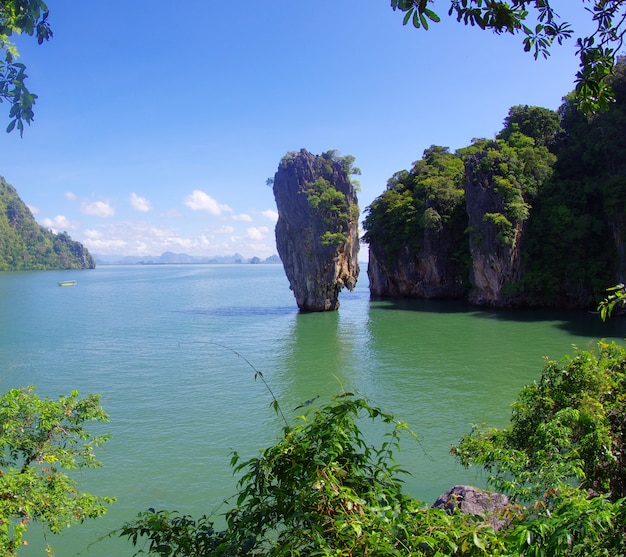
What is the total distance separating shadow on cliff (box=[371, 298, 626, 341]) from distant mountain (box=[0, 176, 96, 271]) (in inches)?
4573

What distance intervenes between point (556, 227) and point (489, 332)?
39.6 feet

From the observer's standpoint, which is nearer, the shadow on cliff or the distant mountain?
the shadow on cliff

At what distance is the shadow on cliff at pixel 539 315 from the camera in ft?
84.6

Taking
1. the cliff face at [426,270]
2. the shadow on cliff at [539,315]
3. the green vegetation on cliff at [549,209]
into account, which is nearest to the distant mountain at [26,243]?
the cliff face at [426,270]

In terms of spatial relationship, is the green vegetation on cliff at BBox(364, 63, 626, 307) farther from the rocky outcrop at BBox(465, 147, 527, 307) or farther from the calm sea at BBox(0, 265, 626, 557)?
the calm sea at BBox(0, 265, 626, 557)

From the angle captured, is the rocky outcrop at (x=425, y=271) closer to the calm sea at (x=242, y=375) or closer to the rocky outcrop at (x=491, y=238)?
the calm sea at (x=242, y=375)

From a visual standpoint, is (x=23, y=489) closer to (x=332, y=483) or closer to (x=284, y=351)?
(x=332, y=483)

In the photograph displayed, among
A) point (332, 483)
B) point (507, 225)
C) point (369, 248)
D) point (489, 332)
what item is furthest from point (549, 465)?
point (369, 248)

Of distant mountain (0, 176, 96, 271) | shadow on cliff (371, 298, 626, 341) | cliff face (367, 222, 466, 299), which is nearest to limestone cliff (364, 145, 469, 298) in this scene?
cliff face (367, 222, 466, 299)

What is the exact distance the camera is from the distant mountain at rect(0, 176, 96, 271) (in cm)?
12350

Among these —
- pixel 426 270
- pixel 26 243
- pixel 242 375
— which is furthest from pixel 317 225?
pixel 26 243

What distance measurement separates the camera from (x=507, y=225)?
34.2 metres

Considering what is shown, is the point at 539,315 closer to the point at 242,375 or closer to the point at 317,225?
the point at 317,225

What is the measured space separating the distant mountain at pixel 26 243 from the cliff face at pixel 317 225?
362ft
